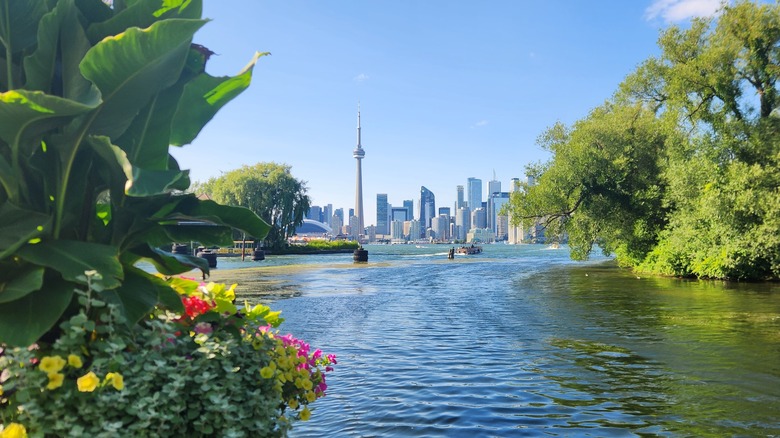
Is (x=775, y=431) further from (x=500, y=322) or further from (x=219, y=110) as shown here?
(x=500, y=322)

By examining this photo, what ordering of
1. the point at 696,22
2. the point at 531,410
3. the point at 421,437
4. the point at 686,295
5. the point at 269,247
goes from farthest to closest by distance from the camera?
the point at 269,247
the point at 696,22
the point at 686,295
the point at 531,410
the point at 421,437

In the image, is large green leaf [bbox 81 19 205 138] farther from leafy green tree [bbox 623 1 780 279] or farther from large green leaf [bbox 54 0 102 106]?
leafy green tree [bbox 623 1 780 279]

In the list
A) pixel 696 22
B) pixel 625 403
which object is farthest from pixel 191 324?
pixel 696 22

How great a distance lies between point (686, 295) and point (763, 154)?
984cm

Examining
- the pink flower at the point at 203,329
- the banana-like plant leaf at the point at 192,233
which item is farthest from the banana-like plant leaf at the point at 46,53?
the pink flower at the point at 203,329

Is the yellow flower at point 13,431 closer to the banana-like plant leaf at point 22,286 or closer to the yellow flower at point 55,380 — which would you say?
the yellow flower at point 55,380

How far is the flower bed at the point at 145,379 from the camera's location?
249 cm

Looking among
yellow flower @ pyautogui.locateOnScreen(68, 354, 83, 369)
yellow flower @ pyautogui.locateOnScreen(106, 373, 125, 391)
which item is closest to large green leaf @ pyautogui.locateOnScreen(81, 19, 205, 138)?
yellow flower @ pyautogui.locateOnScreen(68, 354, 83, 369)

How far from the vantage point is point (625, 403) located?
6.63 metres

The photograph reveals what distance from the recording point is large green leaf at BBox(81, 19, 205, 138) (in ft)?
9.30

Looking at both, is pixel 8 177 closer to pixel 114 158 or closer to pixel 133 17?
pixel 114 158

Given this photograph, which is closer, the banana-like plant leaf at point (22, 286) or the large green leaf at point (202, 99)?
the banana-like plant leaf at point (22, 286)

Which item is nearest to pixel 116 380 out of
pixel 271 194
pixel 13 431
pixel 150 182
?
pixel 13 431

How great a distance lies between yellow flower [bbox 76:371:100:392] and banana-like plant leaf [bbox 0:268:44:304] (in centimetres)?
58
